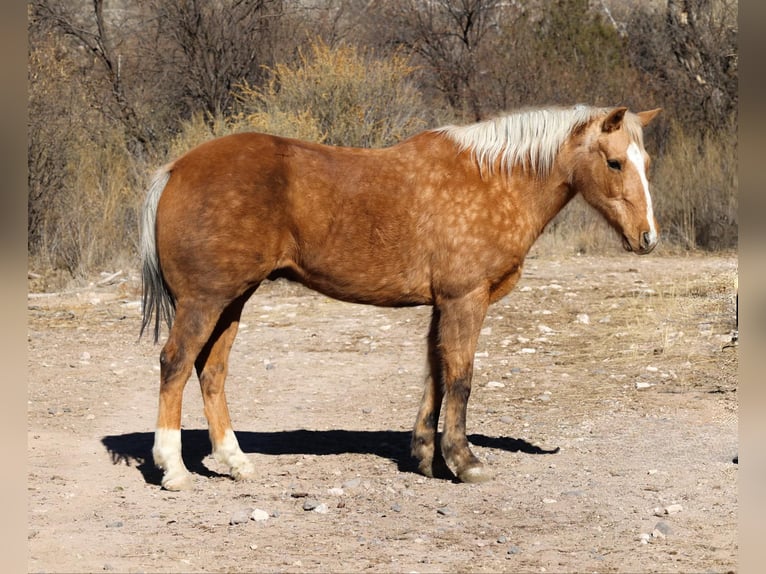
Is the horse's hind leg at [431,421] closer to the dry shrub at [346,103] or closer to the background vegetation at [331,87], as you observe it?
the background vegetation at [331,87]

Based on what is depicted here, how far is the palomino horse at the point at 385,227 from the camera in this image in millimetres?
5699

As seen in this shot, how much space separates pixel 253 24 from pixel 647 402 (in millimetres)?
13641

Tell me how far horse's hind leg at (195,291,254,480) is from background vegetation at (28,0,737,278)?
26.2 ft

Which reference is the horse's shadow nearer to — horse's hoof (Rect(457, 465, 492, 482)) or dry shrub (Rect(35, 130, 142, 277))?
horse's hoof (Rect(457, 465, 492, 482))

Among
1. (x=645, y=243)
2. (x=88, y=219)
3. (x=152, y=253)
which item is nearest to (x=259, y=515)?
(x=152, y=253)

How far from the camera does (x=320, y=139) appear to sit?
47.5 ft

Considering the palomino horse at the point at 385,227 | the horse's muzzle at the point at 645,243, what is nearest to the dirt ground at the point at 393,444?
the palomino horse at the point at 385,227

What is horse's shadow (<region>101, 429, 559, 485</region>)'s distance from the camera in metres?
6.52

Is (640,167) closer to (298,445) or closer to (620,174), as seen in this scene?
(620,174)

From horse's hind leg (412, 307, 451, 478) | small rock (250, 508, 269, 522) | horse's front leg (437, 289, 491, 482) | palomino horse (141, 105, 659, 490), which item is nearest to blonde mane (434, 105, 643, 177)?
palomino horse (141, 105, 659, 490)

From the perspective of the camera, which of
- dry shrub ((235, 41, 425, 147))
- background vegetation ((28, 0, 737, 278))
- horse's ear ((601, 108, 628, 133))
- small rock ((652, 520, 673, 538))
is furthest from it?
dry shrub ((235, 41, 425, 147))

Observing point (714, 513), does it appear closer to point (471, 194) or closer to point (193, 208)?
point (471, 194)

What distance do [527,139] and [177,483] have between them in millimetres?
3088
